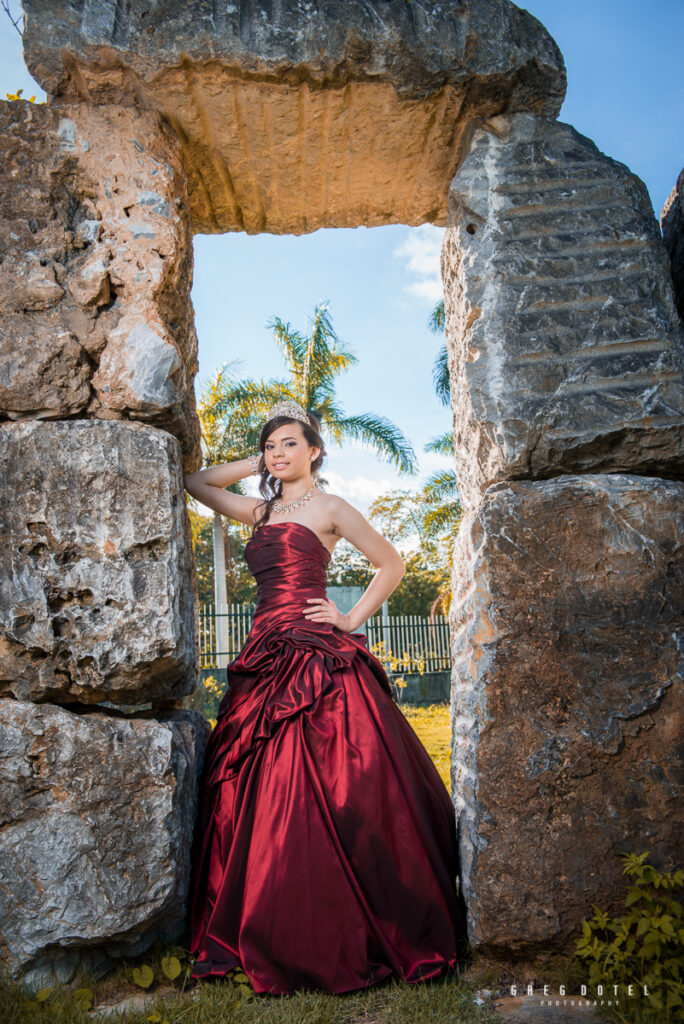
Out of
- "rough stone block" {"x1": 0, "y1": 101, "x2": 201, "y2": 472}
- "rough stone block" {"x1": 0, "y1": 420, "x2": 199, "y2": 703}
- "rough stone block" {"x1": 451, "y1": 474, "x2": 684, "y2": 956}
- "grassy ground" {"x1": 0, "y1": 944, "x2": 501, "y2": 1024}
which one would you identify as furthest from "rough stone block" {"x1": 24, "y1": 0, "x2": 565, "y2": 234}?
"grassy ground" {"x1": 0, "y1": 944, "x2": 501, "y2": 1024}

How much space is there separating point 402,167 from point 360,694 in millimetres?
2282

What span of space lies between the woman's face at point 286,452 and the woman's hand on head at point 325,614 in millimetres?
634

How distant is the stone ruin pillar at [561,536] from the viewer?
7.06ft

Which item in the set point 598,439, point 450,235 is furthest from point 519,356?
point 450,235

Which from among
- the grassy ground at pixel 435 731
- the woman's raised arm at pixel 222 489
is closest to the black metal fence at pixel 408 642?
the grassy ground at pixel 435 731

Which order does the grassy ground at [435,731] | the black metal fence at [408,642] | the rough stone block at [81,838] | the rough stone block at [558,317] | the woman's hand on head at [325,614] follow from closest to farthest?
the rough stone block at [81,838]
the rough stone block at [558,317]
the woman's hand on head at [325,614]
the grassy ground at [435,731]
the black metal fence at [408,642]

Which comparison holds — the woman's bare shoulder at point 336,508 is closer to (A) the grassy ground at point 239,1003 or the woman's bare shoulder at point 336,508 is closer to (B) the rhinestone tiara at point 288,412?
(B) the rhinestone tiara at point 288,412

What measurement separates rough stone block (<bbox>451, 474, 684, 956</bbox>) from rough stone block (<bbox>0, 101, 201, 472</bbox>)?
1325mm

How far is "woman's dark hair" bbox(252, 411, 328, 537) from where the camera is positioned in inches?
127

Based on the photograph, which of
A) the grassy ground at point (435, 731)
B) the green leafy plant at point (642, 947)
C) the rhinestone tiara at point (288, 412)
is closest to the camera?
the green leafy plant at point (642, 947)

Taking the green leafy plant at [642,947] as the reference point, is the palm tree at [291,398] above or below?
above

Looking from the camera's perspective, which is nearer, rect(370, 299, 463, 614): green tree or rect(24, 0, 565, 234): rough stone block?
rect(24, 0, 565, 234): rough stone block

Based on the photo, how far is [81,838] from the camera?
2104 millimetres

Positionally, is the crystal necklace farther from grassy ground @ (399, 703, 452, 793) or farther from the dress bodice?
grassy ground @ (399, 703, 452, 793)
